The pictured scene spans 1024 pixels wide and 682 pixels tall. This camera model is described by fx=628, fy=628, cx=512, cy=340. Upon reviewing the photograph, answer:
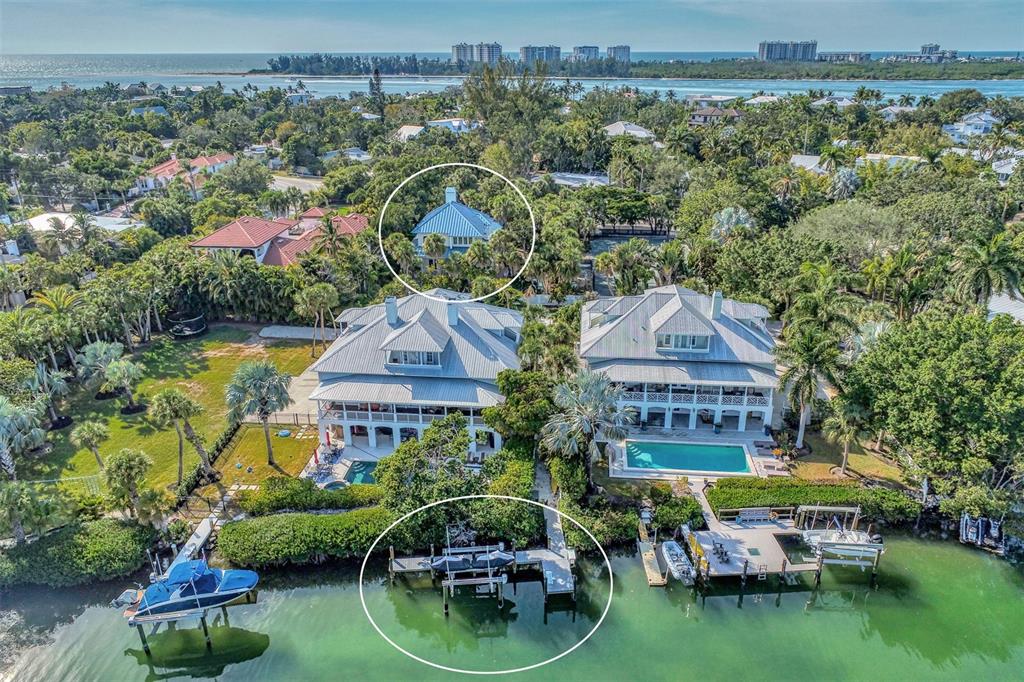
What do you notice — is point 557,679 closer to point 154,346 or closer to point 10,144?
point 154,346

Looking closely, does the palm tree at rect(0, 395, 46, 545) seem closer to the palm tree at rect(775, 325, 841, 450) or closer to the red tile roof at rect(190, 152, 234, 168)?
the palm tree at rect(775, 325, 841, 450)

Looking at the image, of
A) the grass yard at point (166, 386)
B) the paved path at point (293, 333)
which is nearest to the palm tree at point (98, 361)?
the grass yard at point (166, 386)

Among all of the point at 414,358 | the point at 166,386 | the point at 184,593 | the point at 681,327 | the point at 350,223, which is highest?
the point at 350,223

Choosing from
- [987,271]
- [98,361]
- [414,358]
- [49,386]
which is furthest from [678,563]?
[49,386]

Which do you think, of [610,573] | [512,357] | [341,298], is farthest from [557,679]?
[341,298]

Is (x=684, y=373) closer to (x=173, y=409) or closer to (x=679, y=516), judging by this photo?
(x=679, y=516)
